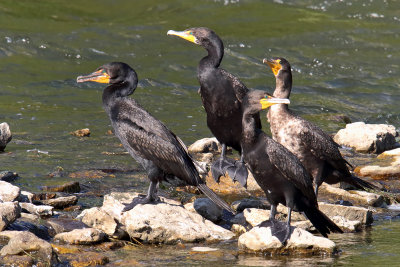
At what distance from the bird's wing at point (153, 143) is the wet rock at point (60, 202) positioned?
3.18 feet

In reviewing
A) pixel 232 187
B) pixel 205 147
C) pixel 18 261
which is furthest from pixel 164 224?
pixel 205 147

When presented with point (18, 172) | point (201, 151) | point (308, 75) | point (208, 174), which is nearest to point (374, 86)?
point (308, 75)

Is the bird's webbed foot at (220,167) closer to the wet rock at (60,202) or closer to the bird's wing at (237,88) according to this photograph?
the bird's wing at (237,88)

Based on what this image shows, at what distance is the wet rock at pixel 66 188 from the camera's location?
8.98m

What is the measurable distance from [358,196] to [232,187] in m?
1.57

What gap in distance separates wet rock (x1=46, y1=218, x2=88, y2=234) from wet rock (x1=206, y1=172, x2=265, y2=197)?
2413 mm

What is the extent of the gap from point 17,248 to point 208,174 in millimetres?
3716

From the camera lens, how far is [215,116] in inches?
360

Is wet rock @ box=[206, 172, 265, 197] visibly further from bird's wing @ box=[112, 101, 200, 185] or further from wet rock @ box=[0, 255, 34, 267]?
wet rock @ box=[0, 255, 34, 267]

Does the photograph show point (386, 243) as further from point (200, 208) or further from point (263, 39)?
point (263, 39)

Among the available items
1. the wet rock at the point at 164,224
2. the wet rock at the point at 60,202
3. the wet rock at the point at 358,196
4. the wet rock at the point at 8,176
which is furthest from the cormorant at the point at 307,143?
the wet rock at the point at 8,176

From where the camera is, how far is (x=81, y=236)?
7.24 m

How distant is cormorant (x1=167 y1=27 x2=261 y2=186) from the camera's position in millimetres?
9023

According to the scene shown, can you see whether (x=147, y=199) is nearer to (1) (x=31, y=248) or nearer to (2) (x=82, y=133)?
(1) (x=31, y=248)
